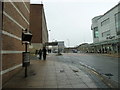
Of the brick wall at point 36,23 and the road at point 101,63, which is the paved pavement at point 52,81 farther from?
the brick wall at point 36,23

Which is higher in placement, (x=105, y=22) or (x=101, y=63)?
(x=105, y=22)

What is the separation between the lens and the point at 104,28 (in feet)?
236

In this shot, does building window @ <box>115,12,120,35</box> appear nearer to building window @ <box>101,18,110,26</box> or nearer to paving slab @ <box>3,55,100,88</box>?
building window @ <box>101,18,110,26</box>

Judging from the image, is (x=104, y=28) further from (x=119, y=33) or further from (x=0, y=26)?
(x=0, y=26)

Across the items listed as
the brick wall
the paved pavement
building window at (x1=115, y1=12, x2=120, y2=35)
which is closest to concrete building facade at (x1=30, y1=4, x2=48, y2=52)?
the brick wall

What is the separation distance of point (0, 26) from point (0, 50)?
112 cm

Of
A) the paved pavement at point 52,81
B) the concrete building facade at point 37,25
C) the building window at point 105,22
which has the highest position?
the building window at point 105,22

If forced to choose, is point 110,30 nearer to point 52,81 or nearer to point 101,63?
point 101,63

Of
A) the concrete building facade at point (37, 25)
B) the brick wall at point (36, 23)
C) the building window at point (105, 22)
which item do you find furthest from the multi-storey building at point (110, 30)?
the brick wall at point (36, 23)

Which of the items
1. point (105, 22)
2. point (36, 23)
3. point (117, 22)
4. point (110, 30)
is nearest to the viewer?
point (36, 23)

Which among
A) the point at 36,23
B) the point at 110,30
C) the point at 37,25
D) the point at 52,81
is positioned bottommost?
the point at 52,81

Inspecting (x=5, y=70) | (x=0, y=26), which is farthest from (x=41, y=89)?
(x=0, y=26)

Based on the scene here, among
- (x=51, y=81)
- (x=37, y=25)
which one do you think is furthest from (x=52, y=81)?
(x=37, y=25)

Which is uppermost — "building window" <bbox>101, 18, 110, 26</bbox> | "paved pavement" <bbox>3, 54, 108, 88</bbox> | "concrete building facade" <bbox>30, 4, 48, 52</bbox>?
"building window" <bbox>101, 18, 110, 26</bbox>
